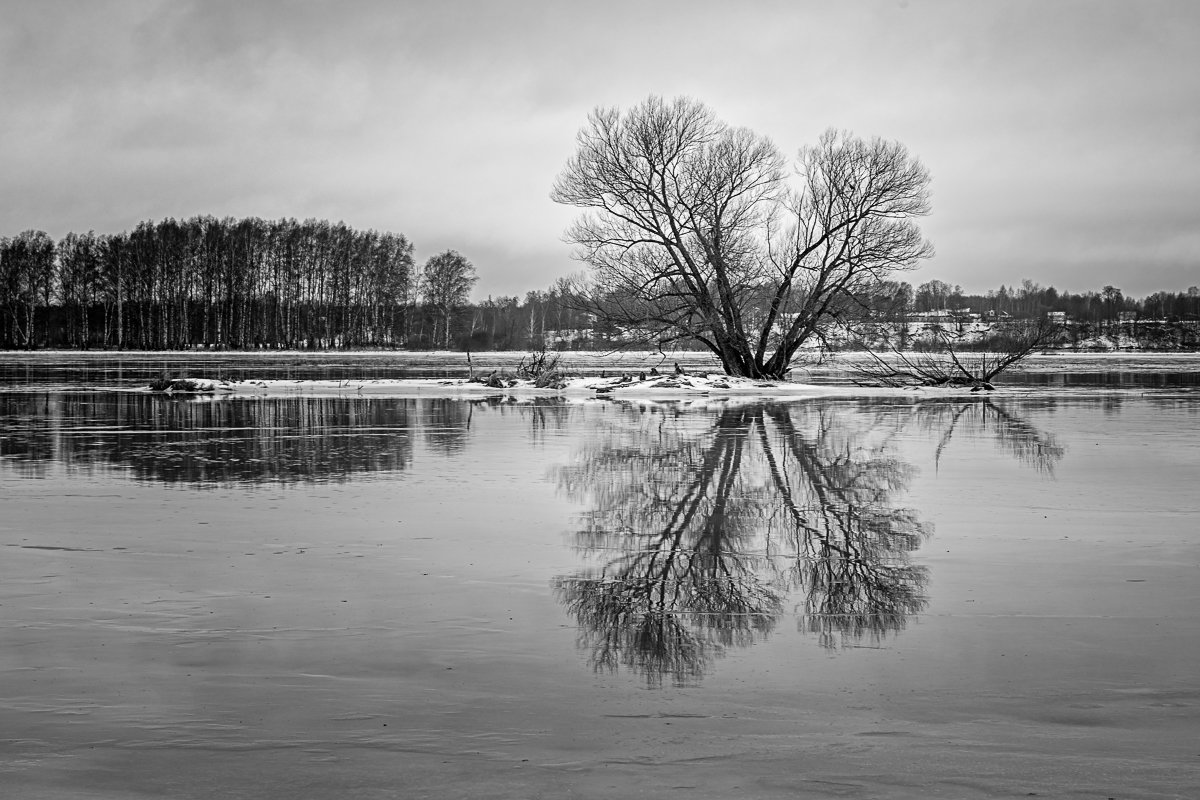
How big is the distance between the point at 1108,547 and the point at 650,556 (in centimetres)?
327

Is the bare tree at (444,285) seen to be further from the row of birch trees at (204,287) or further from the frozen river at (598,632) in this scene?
the frozen river at (598,632)

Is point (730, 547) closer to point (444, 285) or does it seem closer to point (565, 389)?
point (565, 389)

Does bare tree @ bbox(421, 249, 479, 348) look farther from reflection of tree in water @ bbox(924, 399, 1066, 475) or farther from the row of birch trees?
reflection of tree in water @ bbox(924, 399, 1066, 475)

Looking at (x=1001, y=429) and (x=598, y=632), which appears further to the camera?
(x=1001, y=429)

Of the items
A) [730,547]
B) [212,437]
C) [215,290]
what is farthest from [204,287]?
[730,547]

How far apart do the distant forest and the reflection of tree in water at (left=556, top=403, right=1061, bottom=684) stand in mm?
73047

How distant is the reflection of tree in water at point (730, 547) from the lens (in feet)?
17.3

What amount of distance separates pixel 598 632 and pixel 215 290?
88078 millimetres

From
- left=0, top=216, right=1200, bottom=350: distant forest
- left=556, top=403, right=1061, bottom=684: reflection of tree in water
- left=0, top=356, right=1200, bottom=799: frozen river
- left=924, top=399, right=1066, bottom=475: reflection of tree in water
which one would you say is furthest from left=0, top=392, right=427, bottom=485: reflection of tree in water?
left=0, top=216, right=1200, bottom=350: distant forest

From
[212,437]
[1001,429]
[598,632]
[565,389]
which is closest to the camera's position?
[598,632]

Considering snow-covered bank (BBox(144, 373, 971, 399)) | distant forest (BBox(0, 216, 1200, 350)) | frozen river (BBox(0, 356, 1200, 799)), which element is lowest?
frozen river (BBox(0, 356, 1200, 799))

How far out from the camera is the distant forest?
278ft

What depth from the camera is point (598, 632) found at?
5.23m

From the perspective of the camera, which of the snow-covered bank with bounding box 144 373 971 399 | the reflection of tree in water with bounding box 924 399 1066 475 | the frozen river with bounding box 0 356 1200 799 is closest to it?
the frozen river with bounding box 0 356 1200 799
